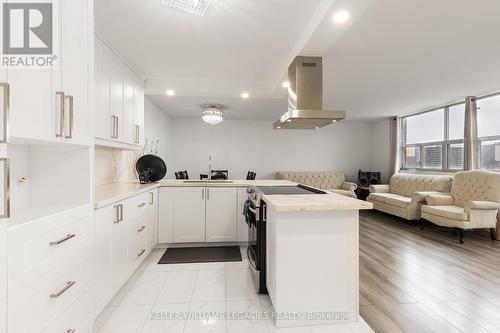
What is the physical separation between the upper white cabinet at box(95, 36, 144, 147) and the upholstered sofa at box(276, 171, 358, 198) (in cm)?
401

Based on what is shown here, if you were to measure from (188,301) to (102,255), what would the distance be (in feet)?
2.61

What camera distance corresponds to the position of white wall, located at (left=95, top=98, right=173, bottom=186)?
2676 mm

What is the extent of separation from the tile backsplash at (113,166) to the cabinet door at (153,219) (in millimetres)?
591

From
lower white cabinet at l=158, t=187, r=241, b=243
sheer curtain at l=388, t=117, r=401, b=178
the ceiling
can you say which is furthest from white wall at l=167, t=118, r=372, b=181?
lower white cabinet at l=158, t=187, r=241, b=243

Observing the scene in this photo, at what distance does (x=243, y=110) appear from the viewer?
4.96 m

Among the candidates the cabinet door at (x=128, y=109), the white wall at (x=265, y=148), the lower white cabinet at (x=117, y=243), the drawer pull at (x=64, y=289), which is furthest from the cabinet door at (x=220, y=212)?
the white wall at (x=265, y=148)

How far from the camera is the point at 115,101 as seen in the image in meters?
2.31

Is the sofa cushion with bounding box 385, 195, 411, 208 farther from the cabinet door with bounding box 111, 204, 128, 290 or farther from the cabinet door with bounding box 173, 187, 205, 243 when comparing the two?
the cabinet door with bounding box 111, 204, 128, 290

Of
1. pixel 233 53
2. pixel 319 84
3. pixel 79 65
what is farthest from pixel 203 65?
pixel 79 65

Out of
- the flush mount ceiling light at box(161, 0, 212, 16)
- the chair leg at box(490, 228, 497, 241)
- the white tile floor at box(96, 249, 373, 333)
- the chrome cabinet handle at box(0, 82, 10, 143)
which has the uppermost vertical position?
the flush mount ceiling light at box(161, 0, 212, 16)

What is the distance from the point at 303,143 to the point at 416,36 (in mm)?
4271

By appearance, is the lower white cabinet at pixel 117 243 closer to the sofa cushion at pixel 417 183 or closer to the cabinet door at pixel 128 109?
the cabinet door at pixel 128 109

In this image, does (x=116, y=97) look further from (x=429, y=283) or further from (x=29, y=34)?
(x=429, y=283)

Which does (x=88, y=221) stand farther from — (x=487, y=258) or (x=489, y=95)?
(x=489, y=95)
